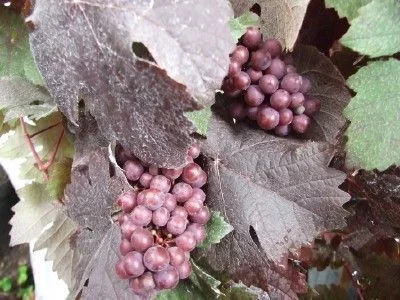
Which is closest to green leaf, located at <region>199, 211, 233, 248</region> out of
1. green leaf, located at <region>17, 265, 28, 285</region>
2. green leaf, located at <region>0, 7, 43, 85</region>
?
green leaf, located at <region>0, 7, 43, 85</region>

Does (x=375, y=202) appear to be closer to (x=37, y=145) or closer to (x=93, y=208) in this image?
(x=93, y=208)

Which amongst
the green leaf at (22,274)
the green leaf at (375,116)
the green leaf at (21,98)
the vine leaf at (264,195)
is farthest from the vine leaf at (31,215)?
the green leaf at (22,274)

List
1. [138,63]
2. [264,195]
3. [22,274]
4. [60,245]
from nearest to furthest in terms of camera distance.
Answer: [138,63] < [264,195] < [60,245] < [22,274]

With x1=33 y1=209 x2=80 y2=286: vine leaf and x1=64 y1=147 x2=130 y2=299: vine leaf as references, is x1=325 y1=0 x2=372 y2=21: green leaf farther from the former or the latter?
x1=33 y1=209 x2=80 y2=286: vine leaf

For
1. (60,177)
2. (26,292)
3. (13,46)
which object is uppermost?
Answer: (13,46)

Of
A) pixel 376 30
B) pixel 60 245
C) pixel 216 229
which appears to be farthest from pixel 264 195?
pixel 60 245

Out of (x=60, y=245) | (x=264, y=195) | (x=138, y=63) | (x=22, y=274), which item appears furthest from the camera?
(x=22, y=274)

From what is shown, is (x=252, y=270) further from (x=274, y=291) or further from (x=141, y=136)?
(x=141, y=136)
